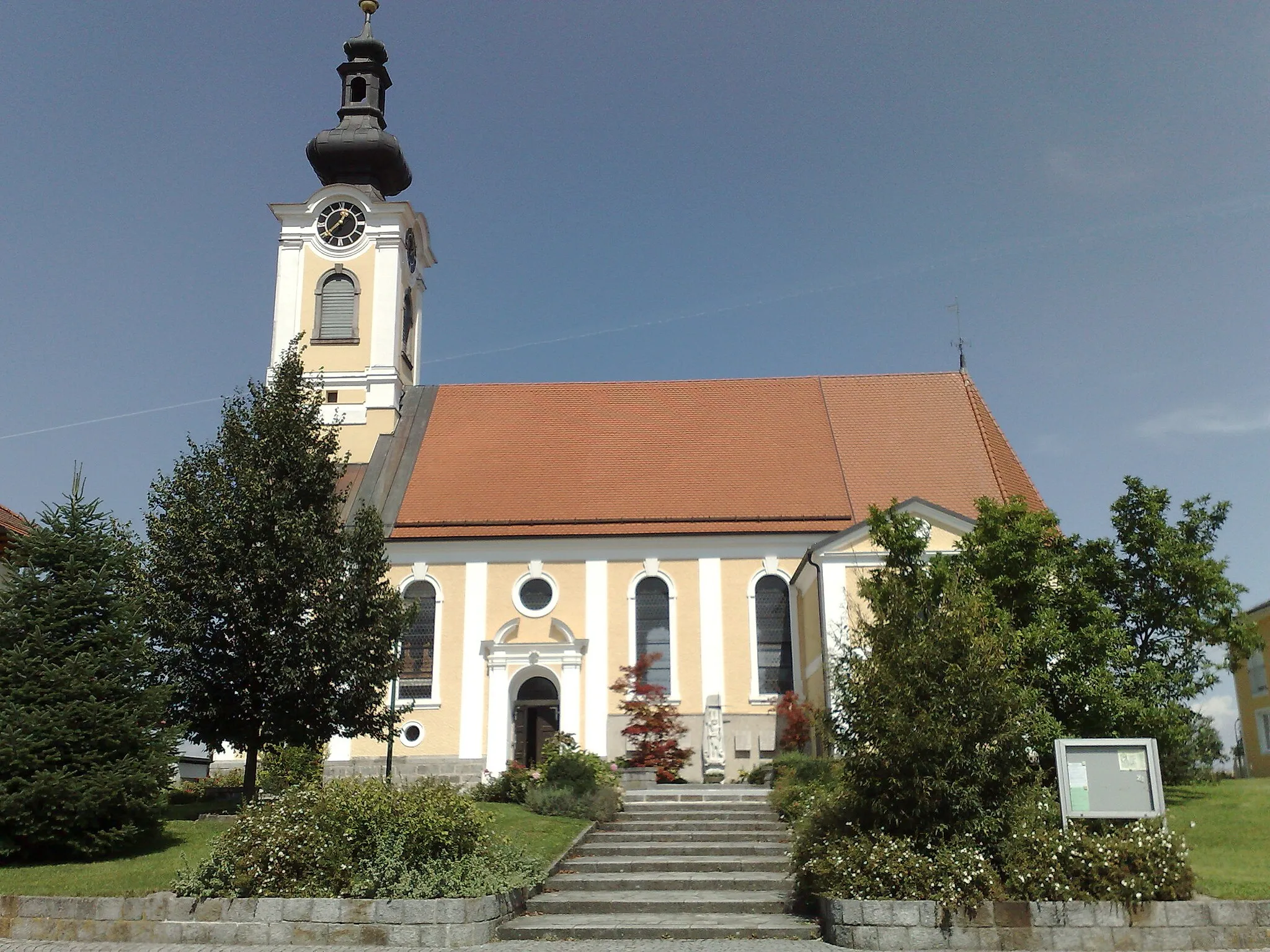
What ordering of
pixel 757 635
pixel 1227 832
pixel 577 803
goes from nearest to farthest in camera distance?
pixel 1227 832 < pixel 577 803 < pixel 757 635

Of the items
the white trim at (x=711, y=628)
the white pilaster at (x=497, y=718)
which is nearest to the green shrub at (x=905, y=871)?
the white trim at (x=711, y=628)

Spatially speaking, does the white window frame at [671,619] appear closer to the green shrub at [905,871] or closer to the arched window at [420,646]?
the arched window at [420,646]

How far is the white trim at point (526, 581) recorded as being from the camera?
26.7 m

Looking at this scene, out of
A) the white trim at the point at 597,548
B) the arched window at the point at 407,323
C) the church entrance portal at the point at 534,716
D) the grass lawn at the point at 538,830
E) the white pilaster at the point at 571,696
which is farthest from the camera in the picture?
the arched window at the point at 407,323

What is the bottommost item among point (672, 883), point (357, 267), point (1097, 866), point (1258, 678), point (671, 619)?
point (672, 883)

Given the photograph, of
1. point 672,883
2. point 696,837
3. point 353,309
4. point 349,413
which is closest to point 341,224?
point 353,309

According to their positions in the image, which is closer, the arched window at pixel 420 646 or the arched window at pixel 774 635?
the arched window at pixel 774 635

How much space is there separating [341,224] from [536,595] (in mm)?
13303

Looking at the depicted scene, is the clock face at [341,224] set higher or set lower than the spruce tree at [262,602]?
higher

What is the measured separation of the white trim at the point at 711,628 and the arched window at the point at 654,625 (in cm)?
83

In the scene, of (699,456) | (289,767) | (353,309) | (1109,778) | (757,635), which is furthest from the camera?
(353,309)

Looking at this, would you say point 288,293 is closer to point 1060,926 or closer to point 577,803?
point 577,803

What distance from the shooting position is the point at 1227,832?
15008mm

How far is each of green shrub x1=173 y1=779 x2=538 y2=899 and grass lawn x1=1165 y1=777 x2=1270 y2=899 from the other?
812cm
